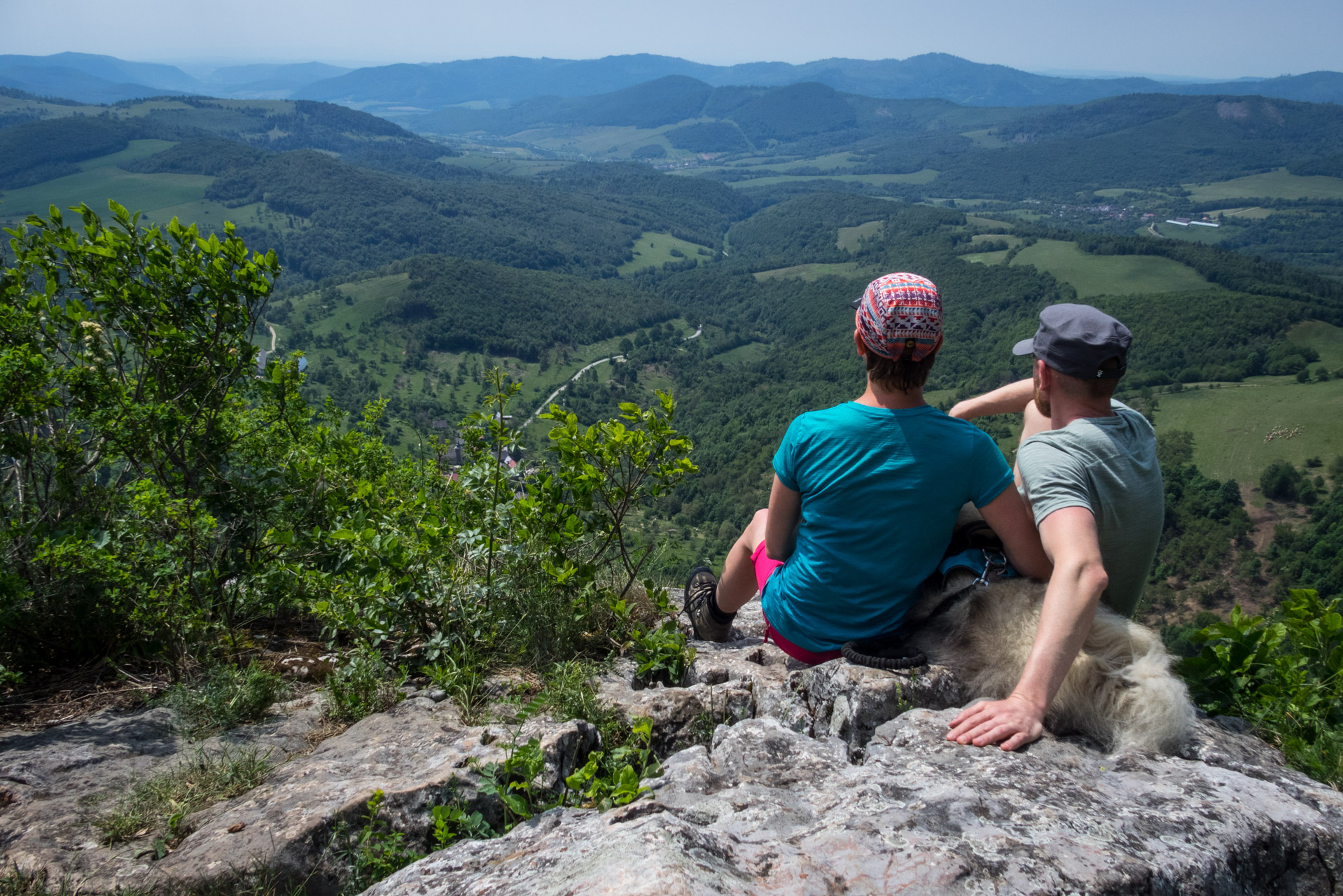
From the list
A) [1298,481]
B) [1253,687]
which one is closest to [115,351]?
[1253,687]

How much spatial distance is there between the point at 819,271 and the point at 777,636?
168m

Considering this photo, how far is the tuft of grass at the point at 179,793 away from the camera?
7.73 ft

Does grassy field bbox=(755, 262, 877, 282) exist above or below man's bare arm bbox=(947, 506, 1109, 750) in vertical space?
above

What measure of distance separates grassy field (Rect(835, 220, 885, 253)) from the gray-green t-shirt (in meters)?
186

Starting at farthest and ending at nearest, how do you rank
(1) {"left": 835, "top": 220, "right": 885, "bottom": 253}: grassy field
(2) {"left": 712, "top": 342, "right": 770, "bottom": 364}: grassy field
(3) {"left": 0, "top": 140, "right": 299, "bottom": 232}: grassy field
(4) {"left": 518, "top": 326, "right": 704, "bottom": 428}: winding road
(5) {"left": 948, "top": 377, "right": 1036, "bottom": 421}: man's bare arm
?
(1) {"left": 835, "top": 220, "right": 885, "bottom": 253}: grassy field
(3) {"left": 0, "top": 140, "right": 299, "bottom": 232}: grassy field
(2) {"left": 712, "top": 342, "right": 770, "bottom": 364}: grassy field
(4) {"left": 518, "top": 326, "right": 704, "bottom": 428}: winding road
(5) {"left": 948, "top": 377, "right": 1036, "bottom": 421}: man's bare arm

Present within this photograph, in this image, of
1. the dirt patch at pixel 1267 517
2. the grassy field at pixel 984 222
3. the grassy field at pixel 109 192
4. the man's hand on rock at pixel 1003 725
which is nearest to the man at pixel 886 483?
the man's hand on rock at pixel 1003 725

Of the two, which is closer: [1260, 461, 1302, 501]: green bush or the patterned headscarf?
the patterned headscarf

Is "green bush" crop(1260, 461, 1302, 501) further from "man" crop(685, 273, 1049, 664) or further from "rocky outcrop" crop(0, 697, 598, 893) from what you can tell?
"rocky outcrop" crop(0, 697, 598, 893)

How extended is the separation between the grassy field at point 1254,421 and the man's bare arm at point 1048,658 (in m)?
76.3

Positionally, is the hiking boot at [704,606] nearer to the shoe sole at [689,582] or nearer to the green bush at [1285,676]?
the shoe sole at [689,582]

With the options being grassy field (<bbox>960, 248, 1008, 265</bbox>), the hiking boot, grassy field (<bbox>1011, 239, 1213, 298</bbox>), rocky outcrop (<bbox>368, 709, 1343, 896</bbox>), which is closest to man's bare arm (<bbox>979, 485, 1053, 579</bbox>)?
rocky outcrop (<bbox>368, 709, 1343, 896</bbox>)

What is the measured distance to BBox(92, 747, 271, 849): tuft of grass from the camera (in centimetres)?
236

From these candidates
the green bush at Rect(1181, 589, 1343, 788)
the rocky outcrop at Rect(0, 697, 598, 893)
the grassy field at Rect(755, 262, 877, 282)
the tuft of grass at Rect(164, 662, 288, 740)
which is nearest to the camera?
the rocky outcrop at Rect(0, 697, 598, 893)

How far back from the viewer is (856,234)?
187 meters
